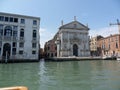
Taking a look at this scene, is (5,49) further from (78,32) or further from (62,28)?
(78,32)

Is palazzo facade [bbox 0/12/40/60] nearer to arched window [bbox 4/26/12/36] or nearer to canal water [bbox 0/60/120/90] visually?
arched window [bbox 4/26/12/36]

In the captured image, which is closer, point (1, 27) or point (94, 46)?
point (1, 27)

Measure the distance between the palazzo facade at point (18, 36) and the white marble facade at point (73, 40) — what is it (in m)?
14.7

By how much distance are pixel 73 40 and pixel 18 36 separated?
65.9ft

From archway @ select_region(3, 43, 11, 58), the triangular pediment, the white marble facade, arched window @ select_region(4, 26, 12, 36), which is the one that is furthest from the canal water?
the triangular pediment

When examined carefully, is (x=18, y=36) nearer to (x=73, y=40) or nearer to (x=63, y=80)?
(x=73, y=40)

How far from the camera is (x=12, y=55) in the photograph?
3189cm

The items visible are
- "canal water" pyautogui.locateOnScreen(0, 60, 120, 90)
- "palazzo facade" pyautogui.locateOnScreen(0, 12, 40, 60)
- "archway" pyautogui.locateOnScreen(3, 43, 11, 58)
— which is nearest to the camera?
"canal water" pyautogui.locateOnScreen(0, 60, 120, 90)

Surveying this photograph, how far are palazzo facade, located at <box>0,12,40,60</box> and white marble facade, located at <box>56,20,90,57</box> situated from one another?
1468 centimetres

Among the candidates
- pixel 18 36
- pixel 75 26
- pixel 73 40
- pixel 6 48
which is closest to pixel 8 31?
pixel 18 36

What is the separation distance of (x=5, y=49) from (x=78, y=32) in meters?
24.4

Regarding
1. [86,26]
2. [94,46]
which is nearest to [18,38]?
[86,26]

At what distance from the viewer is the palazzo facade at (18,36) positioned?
3165 cm

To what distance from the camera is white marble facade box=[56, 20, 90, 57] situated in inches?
1881
